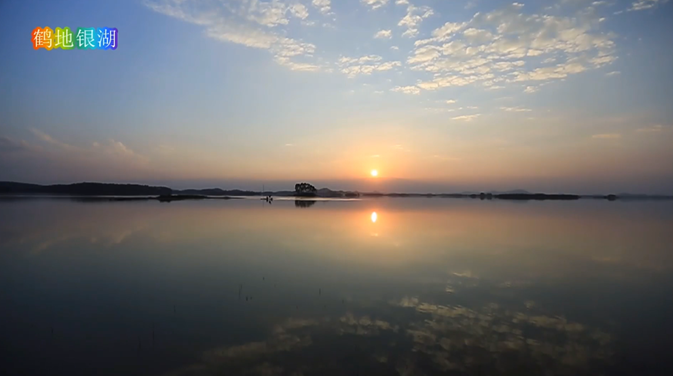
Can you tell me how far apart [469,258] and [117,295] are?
14.2 metres

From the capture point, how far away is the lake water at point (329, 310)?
704 centimetres

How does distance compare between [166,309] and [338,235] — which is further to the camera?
[338,235]

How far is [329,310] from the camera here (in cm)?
985

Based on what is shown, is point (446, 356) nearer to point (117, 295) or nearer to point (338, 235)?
point (117, 295)

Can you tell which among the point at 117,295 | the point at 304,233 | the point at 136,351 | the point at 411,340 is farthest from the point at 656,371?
the point at 304,233

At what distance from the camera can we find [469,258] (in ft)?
56.6

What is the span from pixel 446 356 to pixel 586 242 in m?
20.6

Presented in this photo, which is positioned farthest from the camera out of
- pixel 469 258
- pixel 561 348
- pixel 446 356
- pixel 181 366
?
pixel 469 258

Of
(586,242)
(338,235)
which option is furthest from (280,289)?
(586,242)

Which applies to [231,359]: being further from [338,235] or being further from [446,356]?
[338,235]

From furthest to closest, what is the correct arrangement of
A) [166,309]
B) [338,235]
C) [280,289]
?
[338,235] → [280,289] → [166,309]

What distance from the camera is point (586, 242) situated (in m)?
23.0

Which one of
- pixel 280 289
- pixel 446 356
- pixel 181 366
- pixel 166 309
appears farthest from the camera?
pixel 280 289

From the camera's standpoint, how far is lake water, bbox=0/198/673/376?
7.04 m
